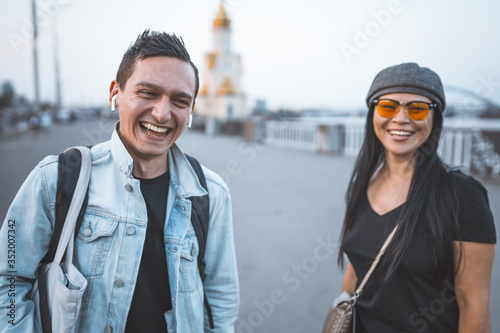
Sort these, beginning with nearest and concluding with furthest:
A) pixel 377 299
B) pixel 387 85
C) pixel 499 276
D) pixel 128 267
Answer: pixel 128 267, pixel 377 299, pixel 387 85, pixel 499 276

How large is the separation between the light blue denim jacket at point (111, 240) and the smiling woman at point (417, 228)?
2.58 ft

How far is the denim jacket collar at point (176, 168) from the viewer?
5.06ft

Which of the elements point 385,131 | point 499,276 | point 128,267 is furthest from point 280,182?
point 128,267

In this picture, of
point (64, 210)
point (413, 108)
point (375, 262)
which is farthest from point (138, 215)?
point (413, 108)

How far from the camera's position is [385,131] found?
1965mm

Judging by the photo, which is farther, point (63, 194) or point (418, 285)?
point (418, 285)

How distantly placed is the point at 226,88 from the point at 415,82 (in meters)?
54.9

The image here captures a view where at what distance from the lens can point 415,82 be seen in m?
1.79

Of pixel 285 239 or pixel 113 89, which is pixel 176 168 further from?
pixel 285 239

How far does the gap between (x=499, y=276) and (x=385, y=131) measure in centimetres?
288

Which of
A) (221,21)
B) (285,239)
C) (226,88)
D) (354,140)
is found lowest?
(285,239)

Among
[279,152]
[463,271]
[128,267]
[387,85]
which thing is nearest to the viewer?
[128,267]

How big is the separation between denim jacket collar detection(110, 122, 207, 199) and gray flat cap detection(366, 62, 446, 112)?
1120 mm

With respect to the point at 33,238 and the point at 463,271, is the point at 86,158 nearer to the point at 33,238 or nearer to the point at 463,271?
the point at 33,238
